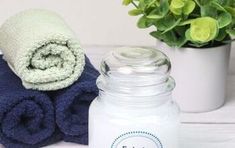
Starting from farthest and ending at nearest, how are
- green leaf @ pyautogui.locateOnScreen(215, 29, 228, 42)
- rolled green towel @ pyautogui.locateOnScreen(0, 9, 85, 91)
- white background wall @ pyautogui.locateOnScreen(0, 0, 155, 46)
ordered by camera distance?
white background wall @ pyautogui.locateOnScreen(0, 0, 155, 46) → green leaf @ pyautogui.locateOnScreen(215, 29, 228, 42) → rolled green towel @ pyautogui.locateOnScreen(0, 9, 85, 91)

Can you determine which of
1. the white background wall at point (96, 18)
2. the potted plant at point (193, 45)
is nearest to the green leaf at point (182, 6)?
the potted plant at point (193, 45)

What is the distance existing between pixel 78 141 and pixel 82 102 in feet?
0.16

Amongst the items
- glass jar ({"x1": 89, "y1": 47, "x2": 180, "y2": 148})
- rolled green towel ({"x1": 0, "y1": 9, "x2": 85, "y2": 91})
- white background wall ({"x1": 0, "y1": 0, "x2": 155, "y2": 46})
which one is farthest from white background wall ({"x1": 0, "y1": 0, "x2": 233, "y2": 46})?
glass jar ({"x1": 89, "y1": 47, "x2": 180, "y2": 148})

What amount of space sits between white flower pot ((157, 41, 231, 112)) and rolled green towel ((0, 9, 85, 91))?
16 centimetres

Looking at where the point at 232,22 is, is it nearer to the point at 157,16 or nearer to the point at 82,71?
the point at 157,16

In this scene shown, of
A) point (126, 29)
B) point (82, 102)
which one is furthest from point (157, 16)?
point (126, 29)

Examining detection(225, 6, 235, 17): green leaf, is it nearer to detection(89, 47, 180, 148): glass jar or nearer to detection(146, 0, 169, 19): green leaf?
detection(146, 0, 169, 19): green leaf

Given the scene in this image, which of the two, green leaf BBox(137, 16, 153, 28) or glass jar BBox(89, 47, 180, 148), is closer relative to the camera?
glass jar BBox(89, 47, 180, 148)

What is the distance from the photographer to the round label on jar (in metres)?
0.53

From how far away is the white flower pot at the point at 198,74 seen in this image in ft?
2.41

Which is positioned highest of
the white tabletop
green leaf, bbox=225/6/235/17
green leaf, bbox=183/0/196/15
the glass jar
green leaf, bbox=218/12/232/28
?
green leaf, bbox=183/0/196/15

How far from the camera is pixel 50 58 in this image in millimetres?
646

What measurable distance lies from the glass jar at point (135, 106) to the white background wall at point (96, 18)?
40cm

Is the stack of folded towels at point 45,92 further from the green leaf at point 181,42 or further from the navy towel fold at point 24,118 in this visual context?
the green leaf at point 181,42
